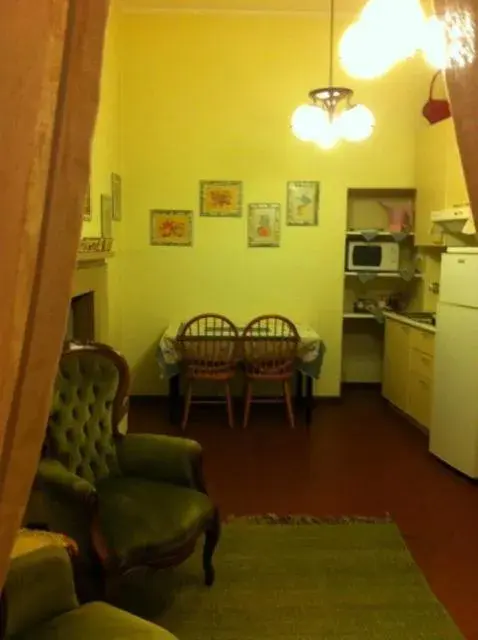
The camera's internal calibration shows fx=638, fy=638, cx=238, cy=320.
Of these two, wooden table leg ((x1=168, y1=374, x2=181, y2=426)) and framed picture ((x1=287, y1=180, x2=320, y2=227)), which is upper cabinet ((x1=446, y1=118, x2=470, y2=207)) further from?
wooden table leg ((x1=168, y1=374, x2=181, y2=426))

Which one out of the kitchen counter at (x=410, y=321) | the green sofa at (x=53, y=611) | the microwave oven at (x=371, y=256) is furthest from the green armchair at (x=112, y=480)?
the microwave oven at (x=371, y=256)

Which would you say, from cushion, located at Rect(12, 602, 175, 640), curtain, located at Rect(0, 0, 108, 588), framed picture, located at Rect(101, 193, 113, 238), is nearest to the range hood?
framed picture, located at Rect(101, 193, 113, 238)

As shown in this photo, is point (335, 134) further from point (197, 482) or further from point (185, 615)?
point (185, 615)

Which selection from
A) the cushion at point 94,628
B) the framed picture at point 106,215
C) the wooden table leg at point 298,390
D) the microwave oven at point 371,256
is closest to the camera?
the cushion at point 94,628

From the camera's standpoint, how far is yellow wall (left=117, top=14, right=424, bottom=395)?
220 inches

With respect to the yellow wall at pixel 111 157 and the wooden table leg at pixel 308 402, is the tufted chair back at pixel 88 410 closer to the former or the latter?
the yellow wall at pixel 111 157

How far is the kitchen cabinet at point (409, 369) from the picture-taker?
4957 millimetres

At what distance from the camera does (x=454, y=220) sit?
16.2 feet

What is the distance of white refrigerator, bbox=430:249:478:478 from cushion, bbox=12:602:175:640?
9.04ft

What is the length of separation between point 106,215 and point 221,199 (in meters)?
1.29

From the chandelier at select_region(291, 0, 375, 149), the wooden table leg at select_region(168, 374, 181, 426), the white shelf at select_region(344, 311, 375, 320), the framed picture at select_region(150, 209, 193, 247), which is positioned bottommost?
the wooden table leg at select_region(168, 374, 181, 426)

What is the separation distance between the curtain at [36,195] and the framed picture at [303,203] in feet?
16.9

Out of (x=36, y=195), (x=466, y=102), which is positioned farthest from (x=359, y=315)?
(x=36, y=195)

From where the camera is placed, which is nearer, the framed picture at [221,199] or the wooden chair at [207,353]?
the wooden chair at [207,353]
